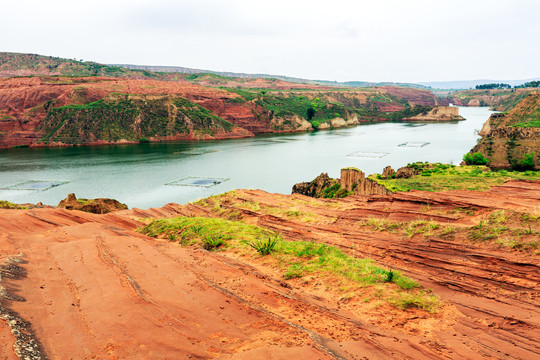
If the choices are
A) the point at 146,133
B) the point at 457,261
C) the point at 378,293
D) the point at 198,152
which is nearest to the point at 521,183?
the point at 457,261

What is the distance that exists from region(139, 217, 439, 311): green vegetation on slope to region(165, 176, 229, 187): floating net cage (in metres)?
40.8

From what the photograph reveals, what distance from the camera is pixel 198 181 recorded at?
64.9m

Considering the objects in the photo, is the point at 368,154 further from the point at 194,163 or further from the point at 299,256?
the point at 299,256

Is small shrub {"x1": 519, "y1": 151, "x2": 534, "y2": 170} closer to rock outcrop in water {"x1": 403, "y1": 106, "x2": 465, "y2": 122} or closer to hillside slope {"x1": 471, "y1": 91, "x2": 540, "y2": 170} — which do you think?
hillside slope {"x1": 471, "y1": 91, "x2": 540, "y2": 170}

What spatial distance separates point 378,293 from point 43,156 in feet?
339

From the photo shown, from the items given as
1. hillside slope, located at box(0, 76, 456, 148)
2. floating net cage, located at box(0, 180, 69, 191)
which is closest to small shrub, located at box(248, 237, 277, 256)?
floating net cage, located at box(0, 180, 69, 191)

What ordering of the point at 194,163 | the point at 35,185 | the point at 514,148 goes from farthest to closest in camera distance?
the point at 194,163, the point at 514,148, the point at 35,185

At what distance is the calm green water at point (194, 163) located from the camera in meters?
57.5

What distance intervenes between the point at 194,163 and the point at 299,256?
70.1 m

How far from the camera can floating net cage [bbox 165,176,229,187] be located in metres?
62.1

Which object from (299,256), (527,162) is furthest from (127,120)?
(299,256)

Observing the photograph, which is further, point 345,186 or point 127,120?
→ point 127,120

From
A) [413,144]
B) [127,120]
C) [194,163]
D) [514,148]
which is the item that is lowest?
[194,163]

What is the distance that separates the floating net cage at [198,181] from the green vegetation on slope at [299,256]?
134 feet
